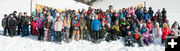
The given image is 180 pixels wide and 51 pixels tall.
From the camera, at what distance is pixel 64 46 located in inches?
350

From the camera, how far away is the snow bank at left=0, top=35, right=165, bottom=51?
8.43m

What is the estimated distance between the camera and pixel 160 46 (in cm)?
881

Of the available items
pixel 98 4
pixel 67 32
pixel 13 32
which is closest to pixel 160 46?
pixel 67 32

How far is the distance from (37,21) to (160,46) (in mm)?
6071

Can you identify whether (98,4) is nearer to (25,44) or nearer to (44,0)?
(44,0)

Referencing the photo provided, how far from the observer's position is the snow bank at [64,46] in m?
8.43

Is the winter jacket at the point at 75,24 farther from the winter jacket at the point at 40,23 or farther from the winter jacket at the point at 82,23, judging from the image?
the winter jacket at the point at 40,23

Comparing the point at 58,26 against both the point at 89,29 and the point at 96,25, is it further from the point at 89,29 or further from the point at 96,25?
the point at 96,25

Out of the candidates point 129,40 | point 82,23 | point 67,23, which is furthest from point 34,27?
point 129,40

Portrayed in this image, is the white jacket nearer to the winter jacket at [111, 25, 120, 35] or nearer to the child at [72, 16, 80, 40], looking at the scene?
the child at [72, 16, 80, 40]

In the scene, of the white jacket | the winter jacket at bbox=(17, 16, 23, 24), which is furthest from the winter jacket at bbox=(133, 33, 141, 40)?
the winter jacket at bbox=(17, 16, 23, 24)

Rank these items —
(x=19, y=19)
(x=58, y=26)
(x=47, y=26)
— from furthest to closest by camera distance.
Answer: (x=19, y=19)
(x=47, y=26)
(x=58, y=26)

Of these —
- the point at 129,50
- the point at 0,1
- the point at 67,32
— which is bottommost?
the point at 129,50

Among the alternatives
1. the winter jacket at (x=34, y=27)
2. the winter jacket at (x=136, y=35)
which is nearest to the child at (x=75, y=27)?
the winter jacket at (x=34, y=27)
